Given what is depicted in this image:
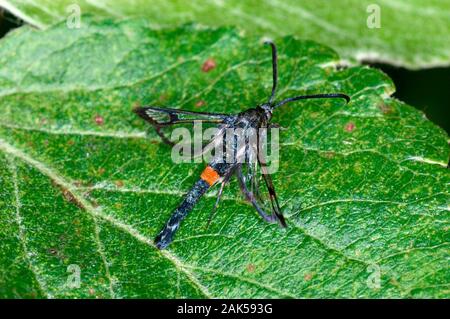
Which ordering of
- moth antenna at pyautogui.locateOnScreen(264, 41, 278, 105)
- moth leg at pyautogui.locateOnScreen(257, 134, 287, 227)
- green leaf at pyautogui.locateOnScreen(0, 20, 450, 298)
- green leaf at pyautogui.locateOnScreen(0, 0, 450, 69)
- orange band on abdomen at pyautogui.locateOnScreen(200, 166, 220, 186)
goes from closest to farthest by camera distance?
green leaf at pyautogui.locateOnScreen(0, 20, 450, 298), moth leg at pyautogui.locateOnScreen(257, 134, 287, 227), orange band on abdomen at pyautogui.locateOnScreen(200, 166, 220, 186), moth antenna at pyautogui.locateOnScreen(264, 41, 278, 105), green leaf at pyautogui.locateOnScreen(0, 0, 450, 69)

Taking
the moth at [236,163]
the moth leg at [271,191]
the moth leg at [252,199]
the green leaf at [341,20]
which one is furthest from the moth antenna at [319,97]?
the green leaf at [341,20]

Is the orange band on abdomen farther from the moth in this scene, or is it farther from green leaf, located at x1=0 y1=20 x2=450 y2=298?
green leaf, located at x1=0 y1=20 x2=450 y2=298

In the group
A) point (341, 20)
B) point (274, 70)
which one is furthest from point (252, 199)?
point (341, 20)

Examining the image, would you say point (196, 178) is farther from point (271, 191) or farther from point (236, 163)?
point (271, 191)

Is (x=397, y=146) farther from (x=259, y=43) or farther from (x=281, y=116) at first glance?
(x=259, y=43)

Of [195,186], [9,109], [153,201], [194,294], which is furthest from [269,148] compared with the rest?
[9,109]

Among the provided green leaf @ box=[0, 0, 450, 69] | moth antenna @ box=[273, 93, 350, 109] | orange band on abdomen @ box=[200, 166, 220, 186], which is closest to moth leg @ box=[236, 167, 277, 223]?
orange band on abdomen @ box=[200, 166, 220, 186]

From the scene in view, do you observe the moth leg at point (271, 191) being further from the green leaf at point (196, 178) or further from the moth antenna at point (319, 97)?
the moth antenna at point (319, 97)
